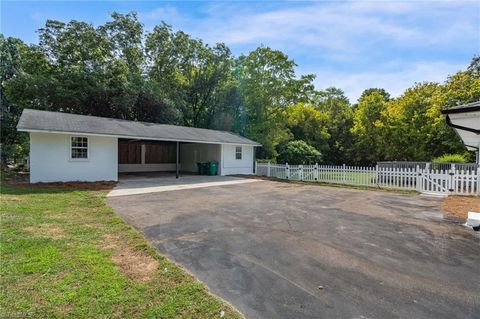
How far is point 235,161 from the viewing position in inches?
777

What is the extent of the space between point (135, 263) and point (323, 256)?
2.83m

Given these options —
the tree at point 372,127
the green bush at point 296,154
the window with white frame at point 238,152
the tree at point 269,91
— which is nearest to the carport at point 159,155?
the window with white frame at point 238,152

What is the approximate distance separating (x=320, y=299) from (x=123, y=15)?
102ft

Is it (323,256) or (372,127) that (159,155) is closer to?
(323,256)

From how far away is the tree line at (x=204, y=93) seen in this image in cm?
2144

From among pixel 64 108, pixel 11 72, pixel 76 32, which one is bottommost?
pixel 64 108

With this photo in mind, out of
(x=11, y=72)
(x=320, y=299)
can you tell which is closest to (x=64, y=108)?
(x=11, y=72)

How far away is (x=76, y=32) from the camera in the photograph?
78.8ft

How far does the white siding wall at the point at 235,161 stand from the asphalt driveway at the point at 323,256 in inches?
426

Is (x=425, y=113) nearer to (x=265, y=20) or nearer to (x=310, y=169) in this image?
(x=310, y=169)

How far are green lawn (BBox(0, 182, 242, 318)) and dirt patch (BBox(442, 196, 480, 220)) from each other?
7312 millimetres

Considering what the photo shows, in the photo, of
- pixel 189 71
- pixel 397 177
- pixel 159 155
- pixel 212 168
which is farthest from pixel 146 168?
pixel 397 177

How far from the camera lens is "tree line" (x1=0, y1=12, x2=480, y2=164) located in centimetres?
2144

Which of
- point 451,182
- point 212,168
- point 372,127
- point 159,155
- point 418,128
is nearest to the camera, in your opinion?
point 451,182
